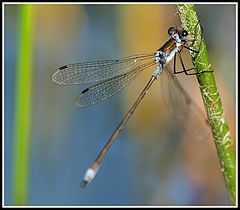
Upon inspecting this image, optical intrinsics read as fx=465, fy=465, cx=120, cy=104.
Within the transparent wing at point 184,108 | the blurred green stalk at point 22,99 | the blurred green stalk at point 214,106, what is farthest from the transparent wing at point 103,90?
the blurred green stalk at point 214,106

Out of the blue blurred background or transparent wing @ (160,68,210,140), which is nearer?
transparent wing @ (160,68,210,140)

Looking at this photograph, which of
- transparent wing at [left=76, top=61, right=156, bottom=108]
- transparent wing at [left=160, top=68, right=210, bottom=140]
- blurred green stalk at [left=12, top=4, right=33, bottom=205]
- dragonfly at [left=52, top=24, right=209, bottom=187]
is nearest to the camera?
blurred green stalk at [left=12, top=4, right=33, bottom=205]

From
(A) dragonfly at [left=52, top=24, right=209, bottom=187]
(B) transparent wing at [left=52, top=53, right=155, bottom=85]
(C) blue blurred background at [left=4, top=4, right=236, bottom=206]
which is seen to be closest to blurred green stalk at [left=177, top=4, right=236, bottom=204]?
(A) dragonfly at [left=52, top=24, right=209, bottom=187]

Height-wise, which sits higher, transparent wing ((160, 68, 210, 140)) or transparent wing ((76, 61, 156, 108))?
transparent wing ((76, 61, 156, 108))

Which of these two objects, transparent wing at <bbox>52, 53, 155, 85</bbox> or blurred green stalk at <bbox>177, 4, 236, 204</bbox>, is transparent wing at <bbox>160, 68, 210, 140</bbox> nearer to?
transparent wing at <bbox>52, 53, 155, 85</bbox>

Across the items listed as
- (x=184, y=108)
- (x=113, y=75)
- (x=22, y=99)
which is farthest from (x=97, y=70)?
(x=22, y=99)

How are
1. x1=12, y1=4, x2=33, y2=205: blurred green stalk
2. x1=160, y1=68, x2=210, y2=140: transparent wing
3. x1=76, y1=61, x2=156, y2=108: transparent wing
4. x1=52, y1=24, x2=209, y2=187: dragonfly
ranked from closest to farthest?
x1=12, y1=4, x2=33, y2=205: blurred green stalk
x1=160, y1=68, x2=210, y2=140: transparent wing
x1=52, y1=24, x2=209, y2=187: dragonfly
x1=76, y1=61, x2=156, y2=108: transparent wing

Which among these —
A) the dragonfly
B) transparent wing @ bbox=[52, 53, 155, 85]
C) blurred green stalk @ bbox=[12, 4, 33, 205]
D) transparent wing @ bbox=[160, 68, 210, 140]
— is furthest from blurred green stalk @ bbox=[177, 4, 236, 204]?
transparent wing @ bbox=[52, 53, 155, 85]

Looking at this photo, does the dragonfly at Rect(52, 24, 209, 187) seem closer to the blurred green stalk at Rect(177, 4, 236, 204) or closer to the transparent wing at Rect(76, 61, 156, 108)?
the transparent wing at Rect(76, 61, 156, 108)
